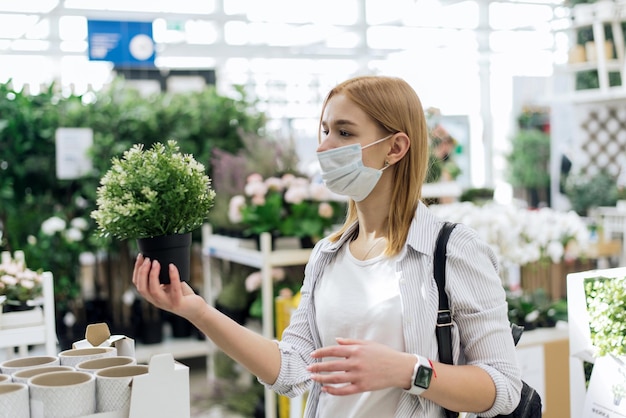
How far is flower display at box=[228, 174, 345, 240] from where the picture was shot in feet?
13.2

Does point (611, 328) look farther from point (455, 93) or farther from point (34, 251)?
point (455, 93)

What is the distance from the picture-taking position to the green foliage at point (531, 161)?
11984 millimetres

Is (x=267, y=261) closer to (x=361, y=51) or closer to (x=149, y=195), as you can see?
(x=149, y=195)

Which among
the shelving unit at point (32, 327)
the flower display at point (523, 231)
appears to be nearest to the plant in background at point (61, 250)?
the shelving unit at point (32, 327)

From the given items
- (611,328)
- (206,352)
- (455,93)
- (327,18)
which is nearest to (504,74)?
(455,93)

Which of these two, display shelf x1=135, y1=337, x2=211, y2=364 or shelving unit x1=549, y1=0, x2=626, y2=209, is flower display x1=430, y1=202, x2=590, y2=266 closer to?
display shelf x1=135, y1=337, x2=211, y2=364

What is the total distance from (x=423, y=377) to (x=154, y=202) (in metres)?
0.56

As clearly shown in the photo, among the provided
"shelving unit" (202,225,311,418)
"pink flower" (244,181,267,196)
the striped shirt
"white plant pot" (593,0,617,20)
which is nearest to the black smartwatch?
the striped shirt

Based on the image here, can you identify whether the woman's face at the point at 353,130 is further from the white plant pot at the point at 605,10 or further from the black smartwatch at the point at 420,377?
the white plant pot at the point at 605,10

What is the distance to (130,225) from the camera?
1.22 m

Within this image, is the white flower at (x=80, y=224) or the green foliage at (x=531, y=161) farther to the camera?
the green foliage at (x=531, y=161)

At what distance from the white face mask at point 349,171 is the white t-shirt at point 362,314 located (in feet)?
0.52

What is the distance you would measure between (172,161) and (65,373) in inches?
16.0

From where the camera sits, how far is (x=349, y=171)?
59.5 inches
